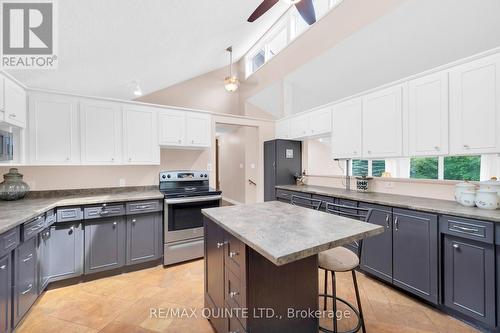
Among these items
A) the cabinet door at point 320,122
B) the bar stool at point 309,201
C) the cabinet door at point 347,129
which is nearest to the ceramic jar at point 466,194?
the cabinet door at point 347,129

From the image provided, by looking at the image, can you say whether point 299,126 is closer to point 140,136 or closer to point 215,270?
point 140,136

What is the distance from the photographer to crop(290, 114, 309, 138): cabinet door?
3.92 metres

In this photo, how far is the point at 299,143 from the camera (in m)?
4.56

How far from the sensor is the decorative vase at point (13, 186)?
7.95 ft

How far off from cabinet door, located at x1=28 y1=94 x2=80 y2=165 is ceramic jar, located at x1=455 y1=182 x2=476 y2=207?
4.20 m

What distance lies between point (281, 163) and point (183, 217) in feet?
7.05

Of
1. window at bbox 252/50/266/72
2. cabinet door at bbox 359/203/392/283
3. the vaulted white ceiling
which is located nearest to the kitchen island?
cabinet door at bbox 359/203/392/283

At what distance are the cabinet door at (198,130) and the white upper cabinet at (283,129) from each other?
61.8 inches

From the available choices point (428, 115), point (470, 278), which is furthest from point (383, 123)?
point (470, 278)

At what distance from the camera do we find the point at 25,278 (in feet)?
6.10

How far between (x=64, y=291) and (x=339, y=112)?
4015 millimetres

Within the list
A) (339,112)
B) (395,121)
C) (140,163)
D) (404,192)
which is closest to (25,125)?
(140,163)

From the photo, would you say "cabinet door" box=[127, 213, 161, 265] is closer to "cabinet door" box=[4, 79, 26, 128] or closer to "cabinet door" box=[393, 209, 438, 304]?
"cabinet door" box=[4, 79, 26, 128]

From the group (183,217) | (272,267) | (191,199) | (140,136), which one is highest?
(140,136)
